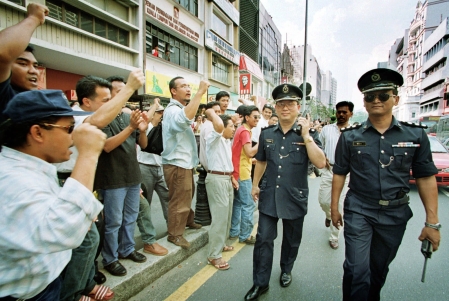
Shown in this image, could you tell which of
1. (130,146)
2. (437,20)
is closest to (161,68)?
(130,146)

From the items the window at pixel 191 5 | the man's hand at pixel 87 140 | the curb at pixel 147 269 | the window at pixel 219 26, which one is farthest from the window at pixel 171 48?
the man's hand at pixel 87 140

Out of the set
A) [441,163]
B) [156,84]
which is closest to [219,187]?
[441,163]

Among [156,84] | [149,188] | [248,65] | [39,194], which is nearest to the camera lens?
[39,194]

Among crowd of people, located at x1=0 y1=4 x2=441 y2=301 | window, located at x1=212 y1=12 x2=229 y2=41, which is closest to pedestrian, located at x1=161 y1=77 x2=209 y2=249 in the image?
crowd of people, located at x1=0 y1=4 x2=441 y2=301

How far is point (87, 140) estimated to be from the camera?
3.95ft

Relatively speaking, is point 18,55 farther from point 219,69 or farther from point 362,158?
point 219,69

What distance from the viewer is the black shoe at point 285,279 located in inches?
111

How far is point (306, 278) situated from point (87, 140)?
2.81m

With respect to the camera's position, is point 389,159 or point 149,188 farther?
point 149,188

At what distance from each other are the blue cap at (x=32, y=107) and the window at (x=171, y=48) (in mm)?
12249

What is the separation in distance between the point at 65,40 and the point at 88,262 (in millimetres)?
9181

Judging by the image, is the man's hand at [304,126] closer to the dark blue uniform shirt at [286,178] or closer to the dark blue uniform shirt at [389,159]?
the dark blue uniform shirt at [286,178]

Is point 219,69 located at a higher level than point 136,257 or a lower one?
higher

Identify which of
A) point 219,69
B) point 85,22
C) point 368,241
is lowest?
point 368,241
